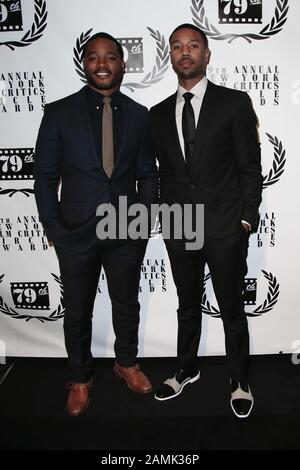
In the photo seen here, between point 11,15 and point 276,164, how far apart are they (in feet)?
6.10

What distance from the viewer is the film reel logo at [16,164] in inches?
108

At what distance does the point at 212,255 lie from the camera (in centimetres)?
223

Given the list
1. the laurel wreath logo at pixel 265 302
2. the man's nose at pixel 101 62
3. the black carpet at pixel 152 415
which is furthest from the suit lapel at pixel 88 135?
the black carpet at pixel 152 415

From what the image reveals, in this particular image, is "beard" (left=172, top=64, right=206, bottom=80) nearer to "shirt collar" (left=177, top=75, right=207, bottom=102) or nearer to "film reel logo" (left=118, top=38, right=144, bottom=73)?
"shirt collar" (left=177, top=75, right=207, bottom=102)

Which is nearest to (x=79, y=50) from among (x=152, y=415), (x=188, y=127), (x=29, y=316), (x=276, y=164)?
(x=188, y=127)

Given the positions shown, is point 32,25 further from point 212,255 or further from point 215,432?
point 215,432

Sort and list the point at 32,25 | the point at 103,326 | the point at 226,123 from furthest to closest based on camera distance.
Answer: the point at 103,326, the point at 32,25, the point at 226,123

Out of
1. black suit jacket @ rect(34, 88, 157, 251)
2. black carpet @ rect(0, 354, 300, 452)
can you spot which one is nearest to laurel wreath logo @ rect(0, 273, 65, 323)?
black carpet @ rect(0, 354, 300, 452)

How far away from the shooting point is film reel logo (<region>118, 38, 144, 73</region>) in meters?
2.56

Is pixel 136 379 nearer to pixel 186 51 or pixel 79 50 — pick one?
pixel 186 51

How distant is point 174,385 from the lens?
2.57 m

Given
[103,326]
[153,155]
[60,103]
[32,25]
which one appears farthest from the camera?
[103,326]

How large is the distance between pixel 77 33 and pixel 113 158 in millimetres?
889

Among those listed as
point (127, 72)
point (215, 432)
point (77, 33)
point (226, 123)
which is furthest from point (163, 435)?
point (77, 33)
